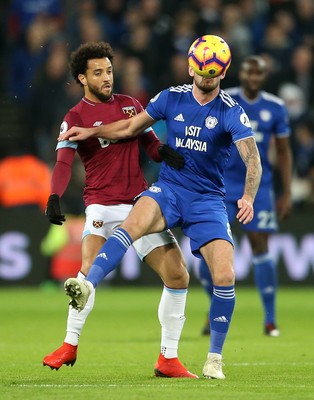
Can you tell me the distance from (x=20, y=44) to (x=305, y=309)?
7.45m

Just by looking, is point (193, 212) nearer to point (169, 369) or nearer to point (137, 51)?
point (169, 369)

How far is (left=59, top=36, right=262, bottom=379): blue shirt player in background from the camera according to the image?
7895 millimetres

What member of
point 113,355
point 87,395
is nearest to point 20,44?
point 113,355

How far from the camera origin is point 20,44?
19.4 m

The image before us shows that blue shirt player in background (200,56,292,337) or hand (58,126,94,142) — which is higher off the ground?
hand (58,126,94,142)

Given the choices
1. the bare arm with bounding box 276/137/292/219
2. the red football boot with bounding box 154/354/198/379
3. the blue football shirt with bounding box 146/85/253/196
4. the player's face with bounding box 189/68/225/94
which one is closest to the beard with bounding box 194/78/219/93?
the player's face with bounding box 189/68/225/94

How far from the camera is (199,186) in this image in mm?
8258

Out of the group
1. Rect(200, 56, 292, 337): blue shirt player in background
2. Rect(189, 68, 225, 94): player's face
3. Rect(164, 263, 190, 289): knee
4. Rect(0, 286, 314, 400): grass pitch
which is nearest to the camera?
Rect(0, 286, 314, 400): grass pitch

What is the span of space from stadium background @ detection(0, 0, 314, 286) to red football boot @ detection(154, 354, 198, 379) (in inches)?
327

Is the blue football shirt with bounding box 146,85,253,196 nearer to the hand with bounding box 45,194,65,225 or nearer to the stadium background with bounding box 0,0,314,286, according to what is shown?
the hand with bounding box 45,194,65,225

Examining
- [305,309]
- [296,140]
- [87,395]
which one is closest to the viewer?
[87,395]

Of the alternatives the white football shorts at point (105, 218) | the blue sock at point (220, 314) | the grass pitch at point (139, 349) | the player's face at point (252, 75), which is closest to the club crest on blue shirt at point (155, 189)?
the white football shorts at point (105, 218)

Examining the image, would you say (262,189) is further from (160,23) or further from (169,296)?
(160,23)

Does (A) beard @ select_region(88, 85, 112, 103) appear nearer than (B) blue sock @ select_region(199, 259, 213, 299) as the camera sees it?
Yes
